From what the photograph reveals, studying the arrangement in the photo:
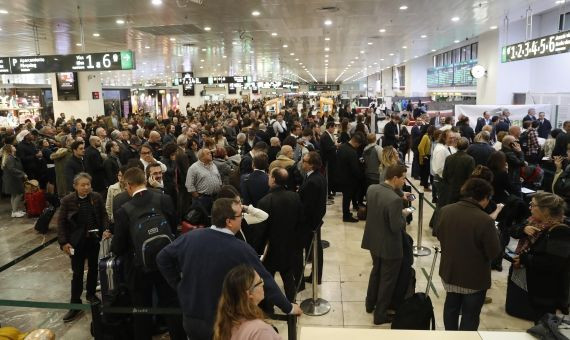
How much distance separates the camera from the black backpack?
12.0 feet

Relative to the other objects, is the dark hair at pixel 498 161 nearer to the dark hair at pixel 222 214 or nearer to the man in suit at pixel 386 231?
the man in suit at pixel 386 231

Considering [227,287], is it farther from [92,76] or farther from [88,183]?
[92,76]

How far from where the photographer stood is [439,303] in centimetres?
518

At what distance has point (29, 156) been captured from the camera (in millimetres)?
9680

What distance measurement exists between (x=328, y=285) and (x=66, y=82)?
655 inches

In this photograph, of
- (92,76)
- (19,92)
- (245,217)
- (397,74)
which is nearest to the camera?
(245,217)

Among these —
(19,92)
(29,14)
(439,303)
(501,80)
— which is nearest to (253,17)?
(29,14)

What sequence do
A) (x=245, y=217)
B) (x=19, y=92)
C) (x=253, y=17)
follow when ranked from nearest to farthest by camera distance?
1. (x=245, y=217)
2. (x=253, y=17)
3. (x=19, y=92)

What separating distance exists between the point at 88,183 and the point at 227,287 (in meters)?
3.18

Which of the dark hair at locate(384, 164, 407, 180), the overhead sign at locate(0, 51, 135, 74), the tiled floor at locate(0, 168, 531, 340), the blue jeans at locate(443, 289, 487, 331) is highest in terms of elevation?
the overhead sign at locate(0, 51, 135, 74)

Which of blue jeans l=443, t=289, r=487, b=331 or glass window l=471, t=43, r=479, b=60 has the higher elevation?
glass window l=471, t=43, r=479, b=60

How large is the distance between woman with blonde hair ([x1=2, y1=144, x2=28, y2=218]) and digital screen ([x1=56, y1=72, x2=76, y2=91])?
9810 millimetres

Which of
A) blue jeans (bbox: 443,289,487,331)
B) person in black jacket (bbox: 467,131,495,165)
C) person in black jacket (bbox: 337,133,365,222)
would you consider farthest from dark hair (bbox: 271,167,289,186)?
person in black jacket (bbox: 467,131,495,165)

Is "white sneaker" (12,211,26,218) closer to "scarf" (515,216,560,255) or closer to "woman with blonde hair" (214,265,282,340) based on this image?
"woman with blonde hair" (214,265,282,340)
